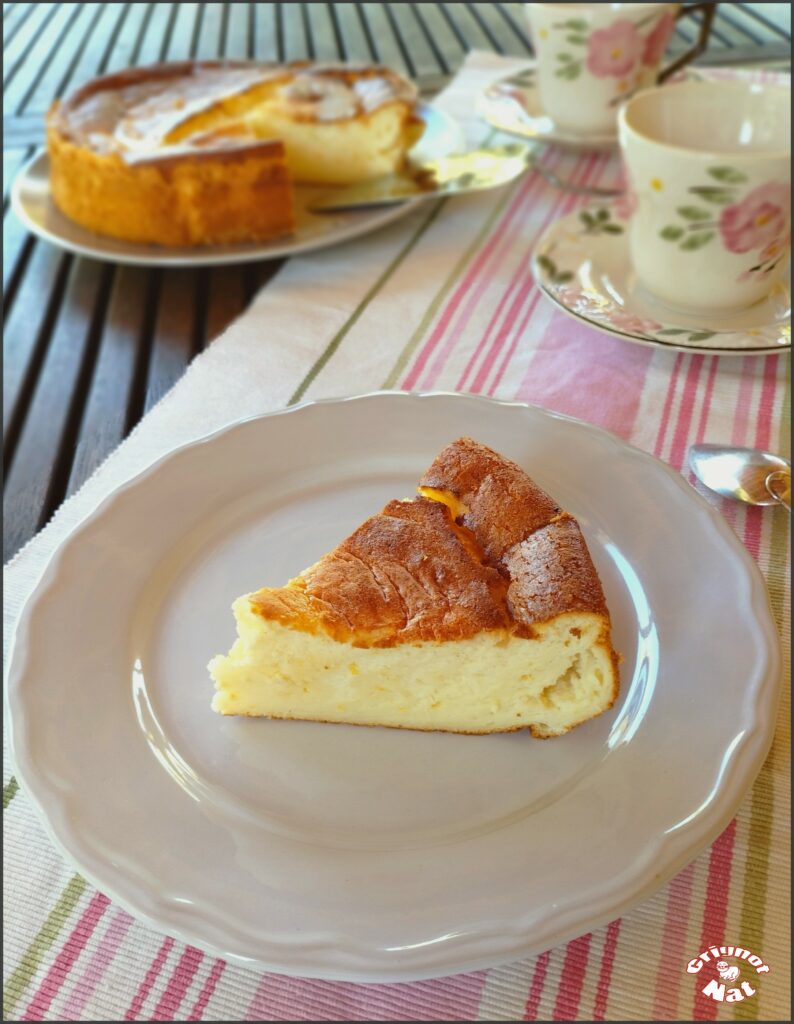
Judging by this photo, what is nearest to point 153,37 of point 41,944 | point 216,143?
point 216,143

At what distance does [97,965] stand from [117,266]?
4.67 feet

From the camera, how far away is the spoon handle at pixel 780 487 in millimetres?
1155

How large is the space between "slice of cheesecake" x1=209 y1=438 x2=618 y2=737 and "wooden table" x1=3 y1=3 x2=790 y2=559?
48cm

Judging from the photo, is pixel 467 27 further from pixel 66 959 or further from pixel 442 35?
pixel 66 959

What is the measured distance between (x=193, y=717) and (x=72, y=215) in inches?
52.7

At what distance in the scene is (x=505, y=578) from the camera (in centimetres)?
97

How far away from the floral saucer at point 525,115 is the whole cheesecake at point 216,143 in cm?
18

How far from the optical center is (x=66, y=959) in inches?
31.4

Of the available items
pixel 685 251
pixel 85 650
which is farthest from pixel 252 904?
pixel 685 251

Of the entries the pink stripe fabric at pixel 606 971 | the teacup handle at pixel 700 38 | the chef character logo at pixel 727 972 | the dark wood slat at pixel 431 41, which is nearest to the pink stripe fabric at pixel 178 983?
the pink stripe fabric at pixel 606 971

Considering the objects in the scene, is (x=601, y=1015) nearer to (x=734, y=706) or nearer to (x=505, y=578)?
(x=734, y=706)

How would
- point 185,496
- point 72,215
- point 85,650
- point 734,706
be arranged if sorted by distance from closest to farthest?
1. point 734,706
2. point 85,650
3. point 185,496
4. point 72,215

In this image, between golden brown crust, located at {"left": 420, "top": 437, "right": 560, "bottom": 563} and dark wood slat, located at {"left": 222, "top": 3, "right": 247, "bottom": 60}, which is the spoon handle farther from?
dark wood slat, located at {"left": 222, "top": 3, "right": 247, "bottom": 60}

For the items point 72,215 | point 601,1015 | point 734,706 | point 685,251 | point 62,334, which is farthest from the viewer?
point 72,215
